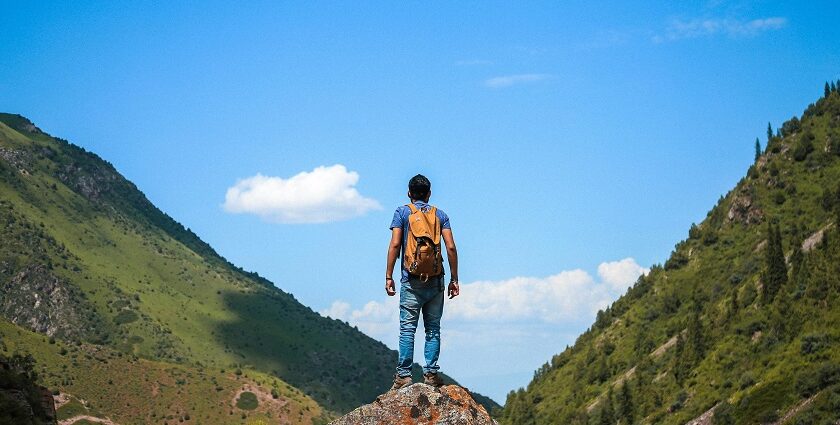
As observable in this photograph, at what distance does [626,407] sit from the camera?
151m

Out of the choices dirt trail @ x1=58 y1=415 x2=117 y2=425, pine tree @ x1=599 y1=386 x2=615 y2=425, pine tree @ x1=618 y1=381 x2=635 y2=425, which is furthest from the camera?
dirt trail @ x1=58 y1=415 x2=117 y2=425

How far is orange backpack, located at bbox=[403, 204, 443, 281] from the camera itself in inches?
816

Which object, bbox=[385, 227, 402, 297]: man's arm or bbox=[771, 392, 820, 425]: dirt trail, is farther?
bbox=[771, 392, 820, 425]: dirt trail

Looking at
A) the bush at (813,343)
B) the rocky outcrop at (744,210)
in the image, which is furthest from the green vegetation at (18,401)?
the rocky outcrop at (744,210)

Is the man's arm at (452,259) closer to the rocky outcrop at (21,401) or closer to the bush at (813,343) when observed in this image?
the rocky outcrop at (21,401)

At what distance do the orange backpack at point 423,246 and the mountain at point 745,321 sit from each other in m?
92.2

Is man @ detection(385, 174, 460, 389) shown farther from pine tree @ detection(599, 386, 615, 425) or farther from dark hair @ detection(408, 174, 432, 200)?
pine tree @ detection(599, 386, 615, 425)

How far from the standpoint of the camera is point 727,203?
192625 millimetres

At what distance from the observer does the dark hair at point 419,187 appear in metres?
21.6

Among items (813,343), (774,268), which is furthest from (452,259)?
(774,268)

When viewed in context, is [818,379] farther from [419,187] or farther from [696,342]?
[419,187]

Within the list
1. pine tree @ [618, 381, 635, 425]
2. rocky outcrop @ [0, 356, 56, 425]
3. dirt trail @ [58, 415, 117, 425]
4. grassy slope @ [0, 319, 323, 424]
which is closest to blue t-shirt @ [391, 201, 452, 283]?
rocky outcrop @ [0, 356, 56, 425]

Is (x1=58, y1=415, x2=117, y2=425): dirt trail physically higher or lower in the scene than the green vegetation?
higher

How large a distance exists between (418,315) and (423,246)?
1.48 m
